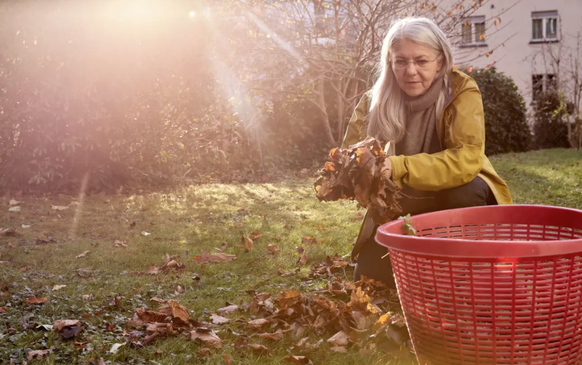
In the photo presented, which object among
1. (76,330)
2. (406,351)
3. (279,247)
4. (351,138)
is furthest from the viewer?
(279,247)

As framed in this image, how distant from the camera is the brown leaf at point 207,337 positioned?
222 centimetres

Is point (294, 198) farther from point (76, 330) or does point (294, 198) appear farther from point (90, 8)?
point (76, 330)

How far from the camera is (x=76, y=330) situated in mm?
2250

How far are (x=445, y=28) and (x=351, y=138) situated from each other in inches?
198

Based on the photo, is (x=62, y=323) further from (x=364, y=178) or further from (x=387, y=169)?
(x=387, y=169)

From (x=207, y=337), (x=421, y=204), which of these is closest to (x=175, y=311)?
(x=207, y=337)

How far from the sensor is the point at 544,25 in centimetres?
1948

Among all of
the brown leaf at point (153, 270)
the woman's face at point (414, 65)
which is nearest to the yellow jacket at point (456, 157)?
the woman's face at point (414, 65)

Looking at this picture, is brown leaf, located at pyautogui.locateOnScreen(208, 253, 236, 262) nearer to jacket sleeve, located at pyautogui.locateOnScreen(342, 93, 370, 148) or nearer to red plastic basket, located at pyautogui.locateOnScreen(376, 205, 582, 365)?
jacket sleeve, located at pyautogui.locateOnScreen(342, 93, 370, 148)

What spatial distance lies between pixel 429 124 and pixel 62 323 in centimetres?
197

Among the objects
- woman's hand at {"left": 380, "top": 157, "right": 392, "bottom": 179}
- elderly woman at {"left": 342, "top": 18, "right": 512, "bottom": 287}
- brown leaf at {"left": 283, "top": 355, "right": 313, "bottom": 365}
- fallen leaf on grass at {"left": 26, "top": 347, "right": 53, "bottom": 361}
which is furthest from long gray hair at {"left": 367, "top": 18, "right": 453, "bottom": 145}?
fallen leaf on grass at {"left": 26, "top": 347, "right": 53, "bottom": 361}

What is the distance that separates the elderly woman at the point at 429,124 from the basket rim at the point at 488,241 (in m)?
0.22

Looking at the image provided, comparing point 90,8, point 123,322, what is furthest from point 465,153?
point 90,8

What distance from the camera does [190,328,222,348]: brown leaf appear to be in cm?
A: 222
